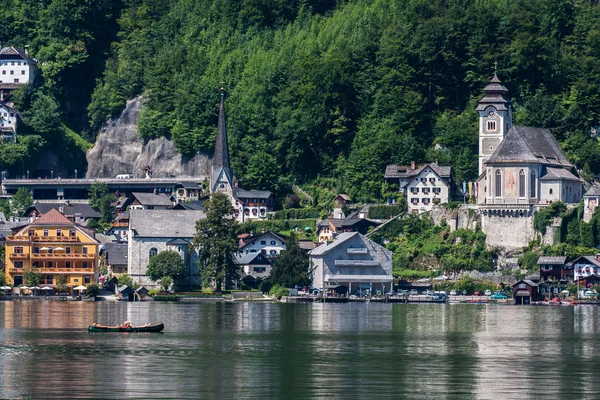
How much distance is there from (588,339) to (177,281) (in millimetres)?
54820

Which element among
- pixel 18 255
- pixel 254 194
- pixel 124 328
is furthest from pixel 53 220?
pixel 124 328

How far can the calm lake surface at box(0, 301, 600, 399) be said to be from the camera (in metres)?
52.6

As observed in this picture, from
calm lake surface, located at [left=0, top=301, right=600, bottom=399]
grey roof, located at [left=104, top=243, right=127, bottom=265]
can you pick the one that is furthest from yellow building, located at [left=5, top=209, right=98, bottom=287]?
calm lake surface, located at [left=0, top=301, right=600, bottom=399]

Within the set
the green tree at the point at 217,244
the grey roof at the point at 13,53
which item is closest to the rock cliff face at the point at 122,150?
the grey roof at the point at 13,53

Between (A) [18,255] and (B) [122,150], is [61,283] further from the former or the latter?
(B) [122,150]

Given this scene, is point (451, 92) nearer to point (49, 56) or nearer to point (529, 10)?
point (529, 10)

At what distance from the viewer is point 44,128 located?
519 feet

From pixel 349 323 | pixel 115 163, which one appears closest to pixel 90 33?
pixel 115 163

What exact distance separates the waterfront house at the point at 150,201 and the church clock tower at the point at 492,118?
28990 millimetres

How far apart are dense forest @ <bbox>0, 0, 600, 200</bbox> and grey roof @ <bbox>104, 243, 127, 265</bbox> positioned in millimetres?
15729

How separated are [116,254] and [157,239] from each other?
4376mm

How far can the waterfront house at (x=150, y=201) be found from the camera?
146 m

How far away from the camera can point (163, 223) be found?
421 ft

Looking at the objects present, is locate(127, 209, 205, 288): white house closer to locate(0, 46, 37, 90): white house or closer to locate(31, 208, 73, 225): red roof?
locate(31, 208, 73, 225): red roof
